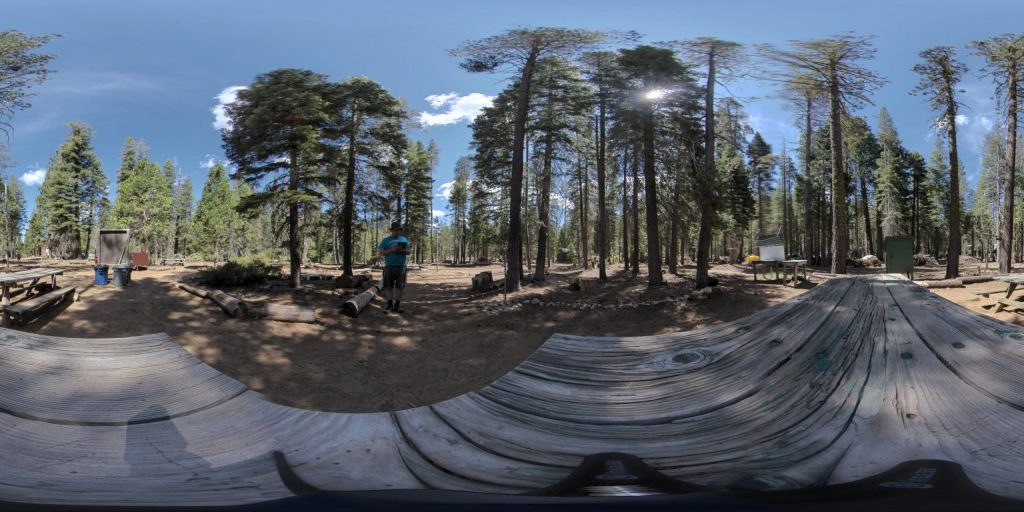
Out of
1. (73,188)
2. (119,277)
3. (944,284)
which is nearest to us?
(944,284)

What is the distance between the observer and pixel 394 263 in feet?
26.4

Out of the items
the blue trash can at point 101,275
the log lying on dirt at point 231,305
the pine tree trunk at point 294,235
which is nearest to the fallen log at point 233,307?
the log lying on dirt at point 231,305

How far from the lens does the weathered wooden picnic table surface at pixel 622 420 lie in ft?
4.33

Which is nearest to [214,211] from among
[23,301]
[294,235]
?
[294,235]

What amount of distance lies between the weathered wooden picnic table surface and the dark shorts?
5.71m

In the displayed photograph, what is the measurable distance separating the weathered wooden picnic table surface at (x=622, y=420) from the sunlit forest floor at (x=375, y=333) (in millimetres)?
2030

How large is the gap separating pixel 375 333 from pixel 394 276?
165 centimetres

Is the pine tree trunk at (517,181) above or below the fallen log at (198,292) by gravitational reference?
above

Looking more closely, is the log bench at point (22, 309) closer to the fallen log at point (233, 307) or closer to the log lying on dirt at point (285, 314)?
the fallen log at point (233, 307)

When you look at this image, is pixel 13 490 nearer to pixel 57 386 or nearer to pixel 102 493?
pixel 102 493

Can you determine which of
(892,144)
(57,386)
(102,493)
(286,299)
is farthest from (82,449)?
(892,144)

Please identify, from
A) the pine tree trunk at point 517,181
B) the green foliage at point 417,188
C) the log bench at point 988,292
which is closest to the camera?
the log bench at point 988,292

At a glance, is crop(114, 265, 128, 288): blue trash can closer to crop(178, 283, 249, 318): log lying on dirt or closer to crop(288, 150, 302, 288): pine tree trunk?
crop(178, 283, 249, 318): log lying on dirt

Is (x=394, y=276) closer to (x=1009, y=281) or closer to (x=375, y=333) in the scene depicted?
(x=375, y=333)
